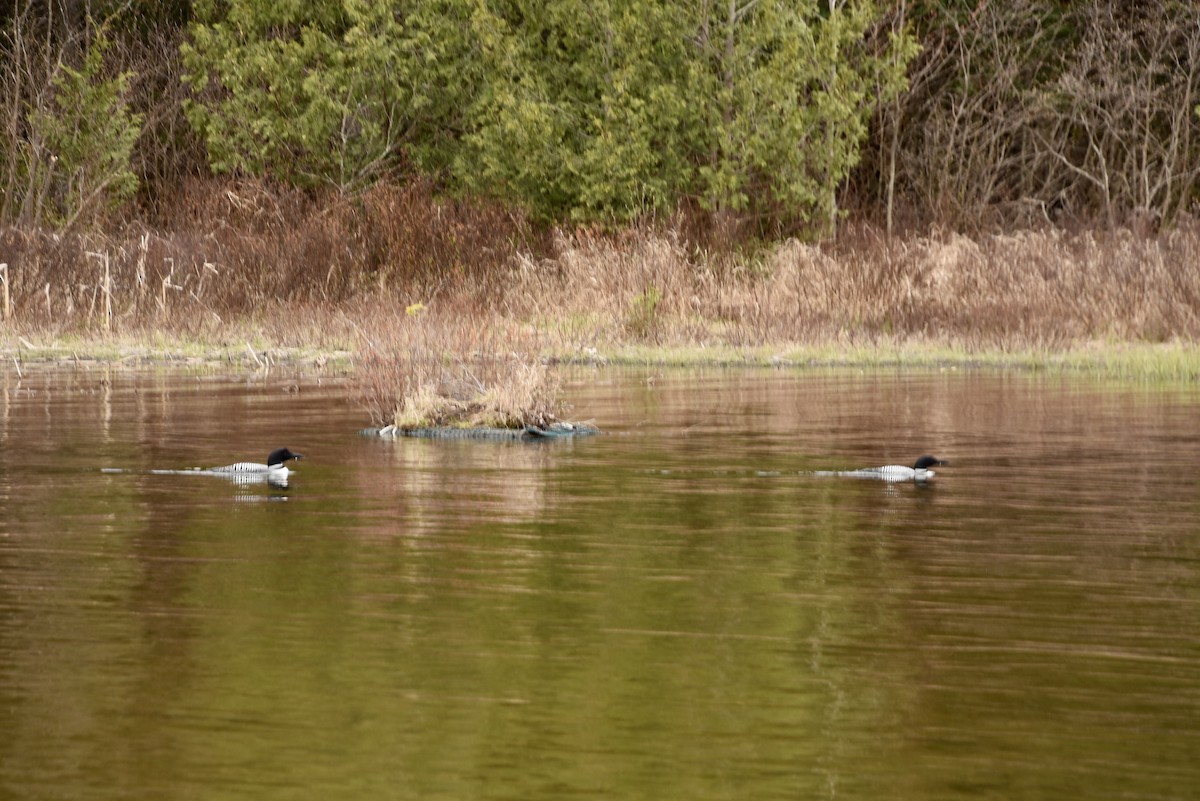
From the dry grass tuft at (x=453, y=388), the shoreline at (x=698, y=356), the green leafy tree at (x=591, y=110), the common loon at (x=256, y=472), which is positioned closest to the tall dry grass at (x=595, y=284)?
the shoreline at (x=698, y=356)

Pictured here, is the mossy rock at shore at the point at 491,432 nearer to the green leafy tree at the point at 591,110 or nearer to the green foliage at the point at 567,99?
the green leafy tree at the point at 591,110

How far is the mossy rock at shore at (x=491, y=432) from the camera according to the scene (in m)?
18.6

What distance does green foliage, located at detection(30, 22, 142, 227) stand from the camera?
135 ft

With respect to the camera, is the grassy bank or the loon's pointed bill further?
the grassy bank

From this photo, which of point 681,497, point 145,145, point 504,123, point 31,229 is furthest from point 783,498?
point 145,145

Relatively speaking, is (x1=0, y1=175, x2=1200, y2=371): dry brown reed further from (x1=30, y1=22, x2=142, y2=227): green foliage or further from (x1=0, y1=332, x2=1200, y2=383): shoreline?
(x1=30, y1=22, x2=142, y2=227): green foliage

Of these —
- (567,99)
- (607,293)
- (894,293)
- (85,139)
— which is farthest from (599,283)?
(85,139)

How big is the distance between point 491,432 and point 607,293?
1243cm

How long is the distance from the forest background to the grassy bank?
0.21 feet

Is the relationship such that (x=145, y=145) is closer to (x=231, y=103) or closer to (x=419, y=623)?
(x=231, y=103)

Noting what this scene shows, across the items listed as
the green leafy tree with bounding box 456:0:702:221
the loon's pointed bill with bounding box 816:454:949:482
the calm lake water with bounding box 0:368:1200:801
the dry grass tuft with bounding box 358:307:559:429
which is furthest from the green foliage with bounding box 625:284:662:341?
the loon's pointed bill with bounding box 816:454:949:482

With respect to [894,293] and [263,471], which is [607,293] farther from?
[263,471]

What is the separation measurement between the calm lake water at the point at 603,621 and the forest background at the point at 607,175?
18.6 ft

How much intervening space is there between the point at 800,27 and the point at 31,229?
1302 cm
